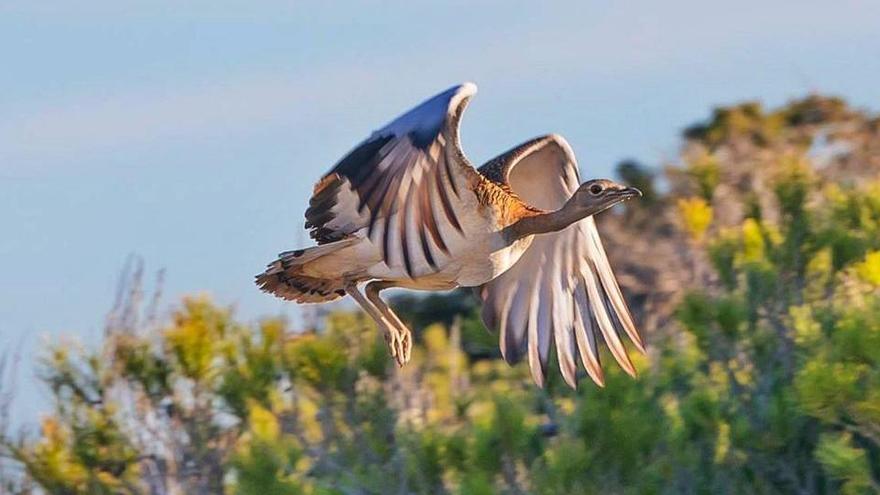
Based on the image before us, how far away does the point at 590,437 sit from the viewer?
11367 millimetres

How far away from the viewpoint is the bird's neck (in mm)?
9344

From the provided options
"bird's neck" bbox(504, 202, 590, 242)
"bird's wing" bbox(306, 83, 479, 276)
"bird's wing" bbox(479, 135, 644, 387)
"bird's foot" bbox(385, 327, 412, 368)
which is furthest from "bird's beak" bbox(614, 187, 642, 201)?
"bird's foot" bbox(385, 327, 412, 368)

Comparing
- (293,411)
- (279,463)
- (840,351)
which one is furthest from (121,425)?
(840,351)

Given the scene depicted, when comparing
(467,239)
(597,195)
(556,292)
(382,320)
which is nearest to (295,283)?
(382,320)

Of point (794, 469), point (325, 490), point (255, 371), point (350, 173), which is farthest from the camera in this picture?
point (255, 371)

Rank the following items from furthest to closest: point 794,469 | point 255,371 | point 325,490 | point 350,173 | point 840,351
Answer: point 255,371, point 794,469, point 325,490, point 840,351, point 350,173

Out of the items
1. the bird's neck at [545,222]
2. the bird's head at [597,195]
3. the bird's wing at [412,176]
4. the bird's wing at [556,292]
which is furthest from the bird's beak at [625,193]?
the bird's wing at [412,176]

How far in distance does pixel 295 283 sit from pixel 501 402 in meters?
2.27

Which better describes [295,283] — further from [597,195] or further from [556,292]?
[556,292]

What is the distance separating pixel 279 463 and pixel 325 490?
1.56ft

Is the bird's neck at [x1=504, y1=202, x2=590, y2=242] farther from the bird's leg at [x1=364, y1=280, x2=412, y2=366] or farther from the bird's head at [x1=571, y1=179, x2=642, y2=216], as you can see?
the bird's leg at [x1=364, y1=280, x2=412, y2=366]

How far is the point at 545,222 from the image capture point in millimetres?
9461

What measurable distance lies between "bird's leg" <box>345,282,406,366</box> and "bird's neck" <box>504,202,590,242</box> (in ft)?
→ 2.16

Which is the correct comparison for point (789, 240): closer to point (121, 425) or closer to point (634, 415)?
point (634, 415)
